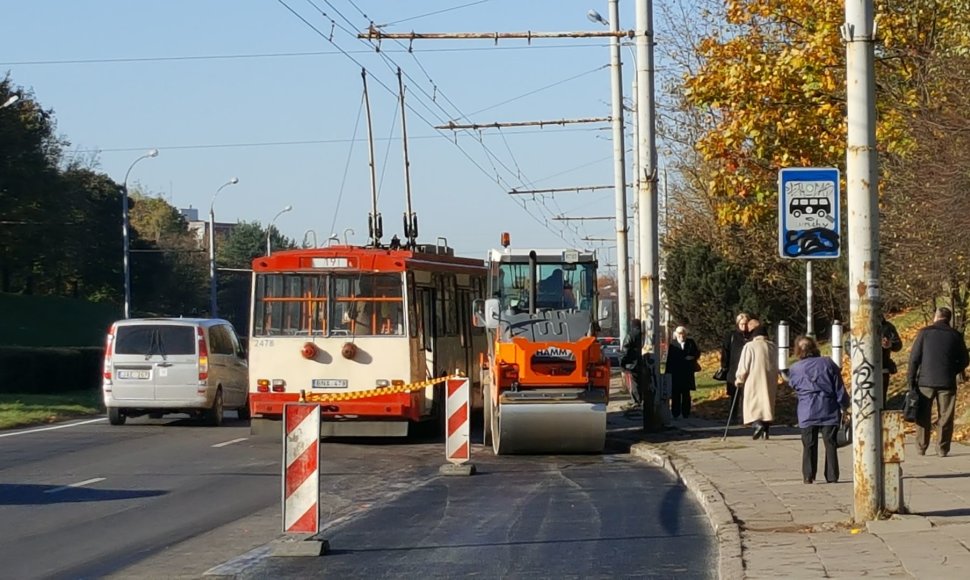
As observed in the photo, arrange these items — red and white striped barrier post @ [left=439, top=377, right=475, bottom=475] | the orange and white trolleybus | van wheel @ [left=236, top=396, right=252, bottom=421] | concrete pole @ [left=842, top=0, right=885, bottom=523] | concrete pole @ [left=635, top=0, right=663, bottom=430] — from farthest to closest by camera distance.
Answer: van wheel @ [left=236, top=396, right=252, bottom=421] → concrete pole @ [left=635, top=0, right=663, bottom=430] → the orange and white trolleybus → red and white striped barrier post @ [left=439, top=377, right=475, bottom=475] → concrete pole @ [left=842, top=0, right=885, bottom=523]

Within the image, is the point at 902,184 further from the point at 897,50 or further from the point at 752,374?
the point at 752,374

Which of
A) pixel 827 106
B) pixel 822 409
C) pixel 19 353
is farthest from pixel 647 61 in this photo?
pixel 19 353

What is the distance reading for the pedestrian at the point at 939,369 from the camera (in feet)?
52.1

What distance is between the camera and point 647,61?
2156 cm

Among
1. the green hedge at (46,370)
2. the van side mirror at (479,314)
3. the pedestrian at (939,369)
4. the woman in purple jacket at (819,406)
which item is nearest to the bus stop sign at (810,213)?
the woman in purple jacket at (819,406)

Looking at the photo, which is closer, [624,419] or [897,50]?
[897,50]

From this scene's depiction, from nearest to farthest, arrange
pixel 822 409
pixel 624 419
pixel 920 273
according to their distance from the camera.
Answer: pixel 822 409, pixel 920 273, pixel 624 419

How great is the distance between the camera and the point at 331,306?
21.1m

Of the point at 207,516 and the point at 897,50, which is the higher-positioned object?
the point at 897,50

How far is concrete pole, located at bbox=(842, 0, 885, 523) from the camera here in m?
11.0

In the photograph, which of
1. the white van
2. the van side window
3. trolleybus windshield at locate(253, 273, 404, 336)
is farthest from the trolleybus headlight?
the van side window

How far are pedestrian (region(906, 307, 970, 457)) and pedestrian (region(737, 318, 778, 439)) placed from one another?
9.94 feet

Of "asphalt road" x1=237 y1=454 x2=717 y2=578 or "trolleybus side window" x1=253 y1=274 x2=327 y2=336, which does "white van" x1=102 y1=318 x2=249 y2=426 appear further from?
"asphalt road" x1=237 y1=454 x2=717 y2=578

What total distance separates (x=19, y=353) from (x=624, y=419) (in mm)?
16047
